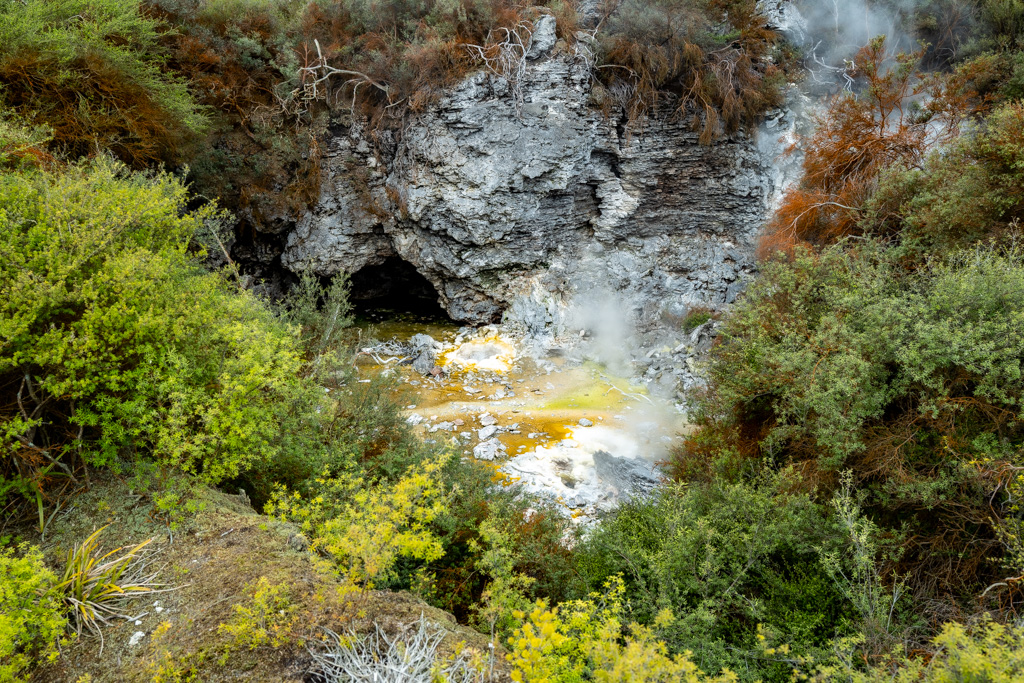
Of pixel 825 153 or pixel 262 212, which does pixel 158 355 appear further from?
pixel 825 153

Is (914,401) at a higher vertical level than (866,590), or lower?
higher

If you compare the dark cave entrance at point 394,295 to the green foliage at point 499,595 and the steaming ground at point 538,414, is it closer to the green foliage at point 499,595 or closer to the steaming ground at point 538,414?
the steaming ground at point 538,414

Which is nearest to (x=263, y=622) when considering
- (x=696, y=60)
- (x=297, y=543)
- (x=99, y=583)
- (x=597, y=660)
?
(x=297, y=543)

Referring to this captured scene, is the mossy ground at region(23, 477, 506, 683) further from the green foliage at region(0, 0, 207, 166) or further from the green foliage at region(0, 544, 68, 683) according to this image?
the green foliage at region(0, 0, 207, 166)

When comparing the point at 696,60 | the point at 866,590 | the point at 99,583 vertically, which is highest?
the point at 696,60

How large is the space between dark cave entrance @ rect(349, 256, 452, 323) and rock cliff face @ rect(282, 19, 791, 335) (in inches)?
40.4

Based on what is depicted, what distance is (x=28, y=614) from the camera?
2.66 meters

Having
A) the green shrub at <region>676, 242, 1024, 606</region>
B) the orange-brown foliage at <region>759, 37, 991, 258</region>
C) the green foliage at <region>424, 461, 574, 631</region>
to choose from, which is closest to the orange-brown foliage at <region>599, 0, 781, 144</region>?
the orange-brown foliage at <region>759, 37, 991, 258</region>

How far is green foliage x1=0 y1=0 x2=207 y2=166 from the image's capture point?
22.3 feet

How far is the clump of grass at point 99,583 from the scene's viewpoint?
2873 millimetres

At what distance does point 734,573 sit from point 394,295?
13005 mm

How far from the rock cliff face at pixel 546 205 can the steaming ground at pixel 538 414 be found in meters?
1.53

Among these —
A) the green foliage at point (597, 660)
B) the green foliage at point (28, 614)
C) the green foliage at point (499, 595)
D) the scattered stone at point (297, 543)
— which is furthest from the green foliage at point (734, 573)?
the green foliage at point (28, 614)

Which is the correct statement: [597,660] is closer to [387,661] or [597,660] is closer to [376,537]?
[387,661]
